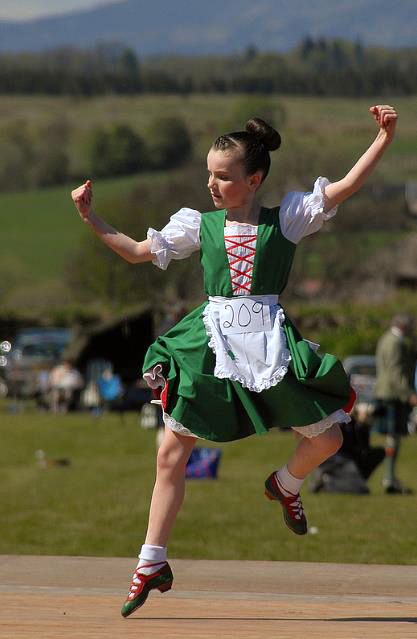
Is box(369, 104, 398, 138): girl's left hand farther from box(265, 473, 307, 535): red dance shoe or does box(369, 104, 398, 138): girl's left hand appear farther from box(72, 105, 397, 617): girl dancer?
box(265, 473, 307, 535): red dance shoe

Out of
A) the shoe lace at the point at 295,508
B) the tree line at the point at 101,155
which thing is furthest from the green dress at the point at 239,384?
the tree line at the point at 101,155

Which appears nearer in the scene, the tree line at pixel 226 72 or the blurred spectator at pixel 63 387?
the blurred spectator at pixel 63 387

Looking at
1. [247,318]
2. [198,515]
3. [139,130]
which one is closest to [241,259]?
[247,318]

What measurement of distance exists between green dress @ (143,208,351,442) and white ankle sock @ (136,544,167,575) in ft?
1.57

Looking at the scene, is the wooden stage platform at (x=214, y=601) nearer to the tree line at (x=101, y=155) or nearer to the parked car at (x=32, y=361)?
the parked car at (x=32, y=361)

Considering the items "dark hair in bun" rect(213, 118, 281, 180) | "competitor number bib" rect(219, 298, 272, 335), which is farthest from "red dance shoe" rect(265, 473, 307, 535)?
"dark hair in bun" rect(213, 118, 281, 180)

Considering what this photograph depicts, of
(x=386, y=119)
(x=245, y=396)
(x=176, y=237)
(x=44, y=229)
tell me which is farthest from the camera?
(x=44, y=229)

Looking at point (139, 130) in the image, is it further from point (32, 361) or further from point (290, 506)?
point (290, 506)

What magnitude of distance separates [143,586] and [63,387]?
85.5 ft

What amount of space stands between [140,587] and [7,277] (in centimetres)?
8247

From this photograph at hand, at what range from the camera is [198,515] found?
12000 millimetres

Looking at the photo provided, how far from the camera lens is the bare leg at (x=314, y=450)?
19.1 feet

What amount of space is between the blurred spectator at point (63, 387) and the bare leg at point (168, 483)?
25.7m

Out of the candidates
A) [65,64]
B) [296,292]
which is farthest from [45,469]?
[65,64]
